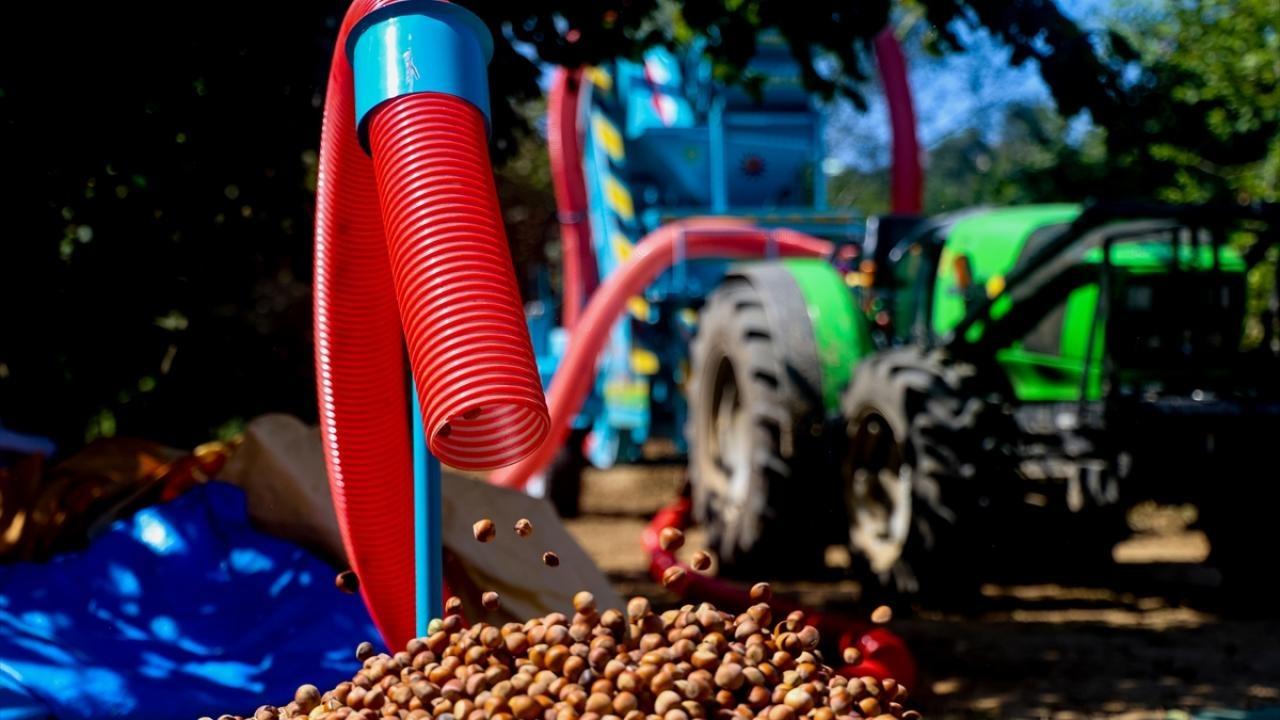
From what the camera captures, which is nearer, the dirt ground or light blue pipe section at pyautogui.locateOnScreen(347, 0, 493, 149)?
light blue pipe section at pyautogui.locateOnScreen(347, 0, 493, 149)

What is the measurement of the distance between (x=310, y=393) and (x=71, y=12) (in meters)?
3.06

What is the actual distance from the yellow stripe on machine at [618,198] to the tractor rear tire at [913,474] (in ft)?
9.75

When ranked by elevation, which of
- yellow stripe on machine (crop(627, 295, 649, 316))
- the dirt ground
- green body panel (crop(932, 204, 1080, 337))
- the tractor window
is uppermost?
yellow stripe on machine (crop(627, 295, 649, 316))

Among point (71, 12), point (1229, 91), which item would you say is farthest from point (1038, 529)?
point (1229, 91)

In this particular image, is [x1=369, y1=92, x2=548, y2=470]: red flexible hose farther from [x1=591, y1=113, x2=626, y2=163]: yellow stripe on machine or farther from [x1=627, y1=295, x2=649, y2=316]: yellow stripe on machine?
[x1=591, y1=113, x2=626, y2=163]: yellow stripe on machine

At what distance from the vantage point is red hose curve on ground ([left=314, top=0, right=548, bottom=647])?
200 centimetres

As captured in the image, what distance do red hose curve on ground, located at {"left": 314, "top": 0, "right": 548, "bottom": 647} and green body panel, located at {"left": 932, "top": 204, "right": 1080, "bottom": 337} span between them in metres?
3.98

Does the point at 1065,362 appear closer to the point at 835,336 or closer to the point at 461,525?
the point at 835,336

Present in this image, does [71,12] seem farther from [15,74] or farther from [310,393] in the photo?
[310,393]

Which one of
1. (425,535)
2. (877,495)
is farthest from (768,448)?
(425,535)

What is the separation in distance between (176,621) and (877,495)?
366cm

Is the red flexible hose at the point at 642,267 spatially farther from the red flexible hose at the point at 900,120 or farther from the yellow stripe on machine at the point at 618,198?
the red flexible hose at the point at 900,120

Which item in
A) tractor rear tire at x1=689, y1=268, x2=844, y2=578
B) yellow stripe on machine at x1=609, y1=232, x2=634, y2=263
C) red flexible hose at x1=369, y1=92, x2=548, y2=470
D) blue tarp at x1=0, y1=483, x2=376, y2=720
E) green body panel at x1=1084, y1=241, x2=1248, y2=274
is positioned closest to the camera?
red flexible hose at x1=369, y1=92, x2=548, y2=470

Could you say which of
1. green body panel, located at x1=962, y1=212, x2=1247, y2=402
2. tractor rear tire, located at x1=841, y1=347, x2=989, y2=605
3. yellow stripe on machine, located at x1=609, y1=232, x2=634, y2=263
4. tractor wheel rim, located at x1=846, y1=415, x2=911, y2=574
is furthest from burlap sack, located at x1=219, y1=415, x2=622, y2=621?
yellow stripe on machine, located at x1=609, y1=232, x2=634, y2=263
